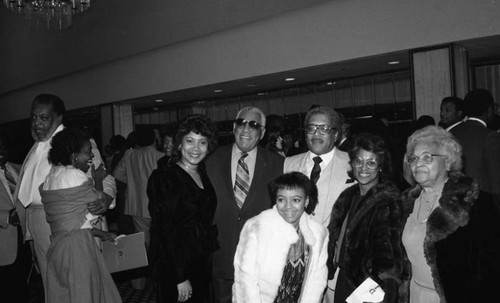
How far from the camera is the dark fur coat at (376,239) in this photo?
9.75 feet

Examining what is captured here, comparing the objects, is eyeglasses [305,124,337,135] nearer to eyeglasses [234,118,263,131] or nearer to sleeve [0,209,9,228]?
→ eyeglasses [234,118,263,131]

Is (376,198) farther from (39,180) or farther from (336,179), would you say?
(39,180)

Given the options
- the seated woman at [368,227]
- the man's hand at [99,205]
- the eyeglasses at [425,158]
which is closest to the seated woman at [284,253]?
the seated woman at [368,227]

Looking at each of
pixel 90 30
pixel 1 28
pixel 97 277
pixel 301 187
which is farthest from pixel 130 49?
pixel 301 187

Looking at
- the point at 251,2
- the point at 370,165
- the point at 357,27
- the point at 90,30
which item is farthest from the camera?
the point at 90,30

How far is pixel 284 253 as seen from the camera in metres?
3.26

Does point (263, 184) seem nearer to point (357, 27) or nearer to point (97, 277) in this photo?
point (97, 277)

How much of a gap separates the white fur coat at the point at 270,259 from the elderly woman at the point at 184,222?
1.28 ft

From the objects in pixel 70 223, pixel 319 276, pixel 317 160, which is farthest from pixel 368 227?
pixel 70 223

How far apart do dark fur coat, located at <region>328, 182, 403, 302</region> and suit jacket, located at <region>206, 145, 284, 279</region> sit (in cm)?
88

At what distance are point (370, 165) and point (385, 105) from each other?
1011 centimetres

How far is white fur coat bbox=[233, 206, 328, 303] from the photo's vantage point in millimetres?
3230

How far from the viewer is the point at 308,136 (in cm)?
386

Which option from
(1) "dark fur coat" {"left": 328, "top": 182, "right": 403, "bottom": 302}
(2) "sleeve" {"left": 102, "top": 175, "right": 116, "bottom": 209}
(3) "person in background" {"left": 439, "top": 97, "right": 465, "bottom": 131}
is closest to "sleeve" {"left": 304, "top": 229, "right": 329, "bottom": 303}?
(1) "dark fur coat" {"left": 328, "top": 182, "right": 403, "bottom": 302}
